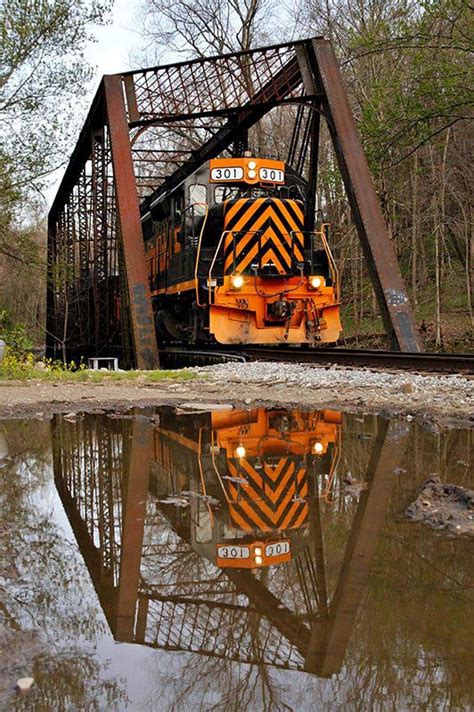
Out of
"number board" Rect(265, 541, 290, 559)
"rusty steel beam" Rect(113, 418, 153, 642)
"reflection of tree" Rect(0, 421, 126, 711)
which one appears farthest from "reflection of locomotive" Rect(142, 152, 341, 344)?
"number board" Rect(265, 541, 290, 559)

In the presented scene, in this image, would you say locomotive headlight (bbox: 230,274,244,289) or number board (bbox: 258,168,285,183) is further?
number board (bbox: 258,168,285,183)

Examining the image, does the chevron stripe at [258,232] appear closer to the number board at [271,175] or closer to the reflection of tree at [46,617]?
the number board at [271,175]

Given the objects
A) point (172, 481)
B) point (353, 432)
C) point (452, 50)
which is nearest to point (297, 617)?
point (172, 481)

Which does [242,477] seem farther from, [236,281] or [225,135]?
[225,135]

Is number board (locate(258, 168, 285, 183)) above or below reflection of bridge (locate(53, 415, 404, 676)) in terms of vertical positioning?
above

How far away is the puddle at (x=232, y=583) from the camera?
5.74 feet

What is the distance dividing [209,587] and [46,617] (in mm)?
569

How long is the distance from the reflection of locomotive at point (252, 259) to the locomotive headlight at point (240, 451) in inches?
301

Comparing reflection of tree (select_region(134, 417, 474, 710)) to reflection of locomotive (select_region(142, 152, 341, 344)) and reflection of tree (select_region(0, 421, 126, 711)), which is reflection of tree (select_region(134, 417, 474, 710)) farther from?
reflection of locomotive (select_region(142, 152, 341, 344))

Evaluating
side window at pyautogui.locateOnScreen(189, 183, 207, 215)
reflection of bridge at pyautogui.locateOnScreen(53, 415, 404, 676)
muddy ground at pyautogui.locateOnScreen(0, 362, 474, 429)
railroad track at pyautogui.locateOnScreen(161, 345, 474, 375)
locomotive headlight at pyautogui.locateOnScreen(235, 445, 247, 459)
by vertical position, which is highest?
side window at pyautogui.locateOnScreen(189, 183, 207, 215)

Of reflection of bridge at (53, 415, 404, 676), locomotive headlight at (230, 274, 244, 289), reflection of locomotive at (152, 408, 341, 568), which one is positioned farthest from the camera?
locomotive headlight at (230, 274, 244, 289)

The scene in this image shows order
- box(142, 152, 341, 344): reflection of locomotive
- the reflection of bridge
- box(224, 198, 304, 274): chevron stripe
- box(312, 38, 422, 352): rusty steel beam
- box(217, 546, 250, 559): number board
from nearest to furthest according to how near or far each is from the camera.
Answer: the reflection of bridge
box(217, 546, 250, 559): number board
box(312, 38, 422, 352): rusty steel beam
box(142, 152, 341, 344): reflection of locomotive
box(224, 198, 304, 274): chevron stripe

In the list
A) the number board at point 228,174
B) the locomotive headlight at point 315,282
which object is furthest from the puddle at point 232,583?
the number board at point 228,174

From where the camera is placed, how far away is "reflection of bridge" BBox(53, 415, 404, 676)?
199 cm
